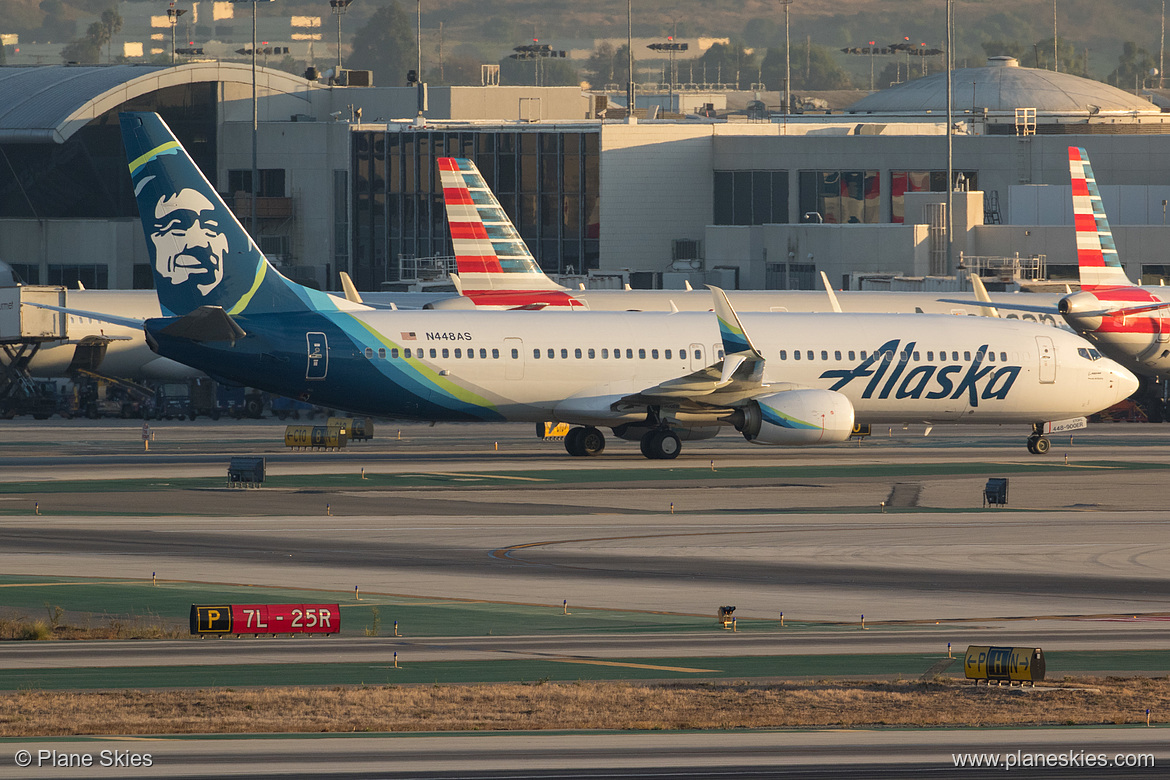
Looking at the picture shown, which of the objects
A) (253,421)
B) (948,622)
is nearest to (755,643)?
(948,622)

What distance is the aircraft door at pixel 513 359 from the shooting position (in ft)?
152

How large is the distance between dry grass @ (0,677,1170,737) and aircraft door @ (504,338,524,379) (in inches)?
999

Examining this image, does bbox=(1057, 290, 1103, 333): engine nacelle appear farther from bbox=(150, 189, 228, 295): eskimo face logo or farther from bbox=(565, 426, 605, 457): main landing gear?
bbox=(150, 189, 228, 295): eskimo face logo

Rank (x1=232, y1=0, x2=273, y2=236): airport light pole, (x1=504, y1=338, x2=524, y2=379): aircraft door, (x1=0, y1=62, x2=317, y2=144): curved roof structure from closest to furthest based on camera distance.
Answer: (x1=504, y1=338, x2=524, y2=379): aircraft door → (x1=232, y1=0, x2=273, y2=236): airport light pole → (x1=0, y1=62, x2=317, y2=144): curved roof structure

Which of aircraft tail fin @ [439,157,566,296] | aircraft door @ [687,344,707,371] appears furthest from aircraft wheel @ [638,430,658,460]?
aircraft tail fin @ [439,157,566,296]

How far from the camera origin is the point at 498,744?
1817cm

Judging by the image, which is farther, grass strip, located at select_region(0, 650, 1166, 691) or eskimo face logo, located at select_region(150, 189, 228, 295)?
eskimo face logo, located at select_region(150, 189, 228, 295)

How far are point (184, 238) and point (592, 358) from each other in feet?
37.7

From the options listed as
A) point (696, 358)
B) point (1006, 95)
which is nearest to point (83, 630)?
point (696, 358)

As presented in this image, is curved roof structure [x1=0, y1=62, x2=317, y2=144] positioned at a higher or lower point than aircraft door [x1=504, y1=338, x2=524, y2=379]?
higher

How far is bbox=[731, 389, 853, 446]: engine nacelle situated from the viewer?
4528 cm

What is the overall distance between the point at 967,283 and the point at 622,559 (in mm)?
47315

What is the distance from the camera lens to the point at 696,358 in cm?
→ 4775

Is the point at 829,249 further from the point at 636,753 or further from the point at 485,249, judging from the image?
the point at 636,753
